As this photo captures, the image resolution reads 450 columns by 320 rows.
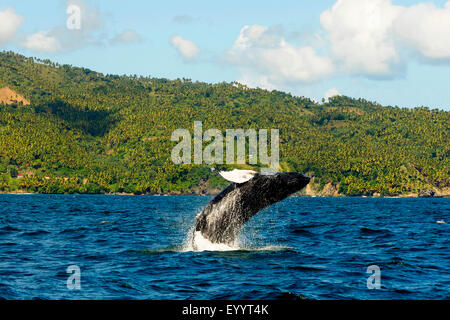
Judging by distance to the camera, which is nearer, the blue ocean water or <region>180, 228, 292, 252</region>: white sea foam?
the blue ocean water

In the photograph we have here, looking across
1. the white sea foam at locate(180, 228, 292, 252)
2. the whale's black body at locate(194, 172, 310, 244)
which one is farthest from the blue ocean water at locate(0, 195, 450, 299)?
the whale's black body at locate(194, 172, 310, 244)

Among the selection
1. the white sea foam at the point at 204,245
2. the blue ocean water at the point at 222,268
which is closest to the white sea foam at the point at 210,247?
the white sea foam at the point at 204,245

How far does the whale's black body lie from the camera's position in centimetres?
1502

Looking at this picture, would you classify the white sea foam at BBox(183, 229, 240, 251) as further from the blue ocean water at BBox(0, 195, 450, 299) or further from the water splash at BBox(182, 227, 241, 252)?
the blue ocean water at BBox(0, 195, 450, 299)

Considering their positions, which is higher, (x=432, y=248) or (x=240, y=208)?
(x=240, y=208)

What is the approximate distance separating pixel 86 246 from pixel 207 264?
739 cm

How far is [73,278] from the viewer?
48.1 feet

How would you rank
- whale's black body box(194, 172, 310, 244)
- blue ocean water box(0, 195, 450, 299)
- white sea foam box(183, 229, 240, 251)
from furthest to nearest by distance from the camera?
white sea foam box(183, 229, 240, 251) → whale's black body box(194, 172, 310, 244) → blue ocean water box(0, 195, 450, 299)

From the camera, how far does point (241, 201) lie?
16.0 metres

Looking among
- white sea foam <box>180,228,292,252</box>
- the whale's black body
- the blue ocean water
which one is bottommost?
the blue ocean water

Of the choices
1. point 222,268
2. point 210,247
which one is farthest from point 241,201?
point 210,247

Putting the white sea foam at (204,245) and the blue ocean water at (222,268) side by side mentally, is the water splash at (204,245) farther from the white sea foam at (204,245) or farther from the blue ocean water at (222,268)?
the blue ocean water at (222,268)

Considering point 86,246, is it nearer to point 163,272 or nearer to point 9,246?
point 9,246
